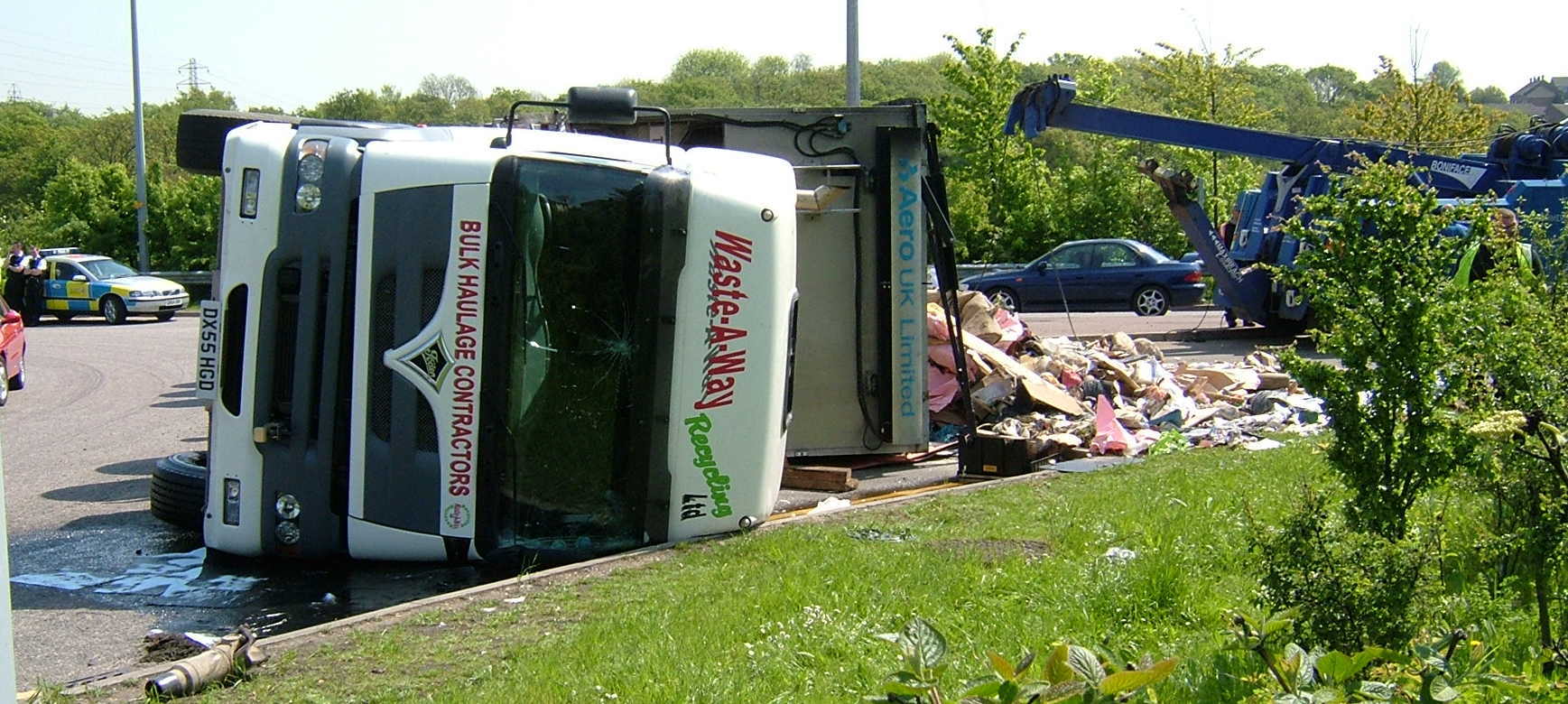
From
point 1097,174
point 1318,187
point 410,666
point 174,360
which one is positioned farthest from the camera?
point 1097,174

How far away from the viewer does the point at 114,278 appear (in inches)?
1188

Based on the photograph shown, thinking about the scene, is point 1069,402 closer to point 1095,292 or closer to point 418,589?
point 418,589

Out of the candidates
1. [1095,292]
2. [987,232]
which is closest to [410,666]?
[1095,292]

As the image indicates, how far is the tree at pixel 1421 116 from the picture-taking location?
35312mm

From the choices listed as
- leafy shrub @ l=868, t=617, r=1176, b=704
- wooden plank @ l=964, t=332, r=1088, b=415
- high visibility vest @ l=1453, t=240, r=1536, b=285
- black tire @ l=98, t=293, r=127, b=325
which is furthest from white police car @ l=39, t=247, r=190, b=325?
leafy shrub @ l=868, t=617, r=1176, b=704

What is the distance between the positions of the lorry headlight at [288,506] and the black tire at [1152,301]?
799 inches

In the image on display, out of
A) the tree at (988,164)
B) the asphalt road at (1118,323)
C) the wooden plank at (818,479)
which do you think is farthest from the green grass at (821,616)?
the tree at (988,164)

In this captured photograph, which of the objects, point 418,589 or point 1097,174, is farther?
point 1097,174

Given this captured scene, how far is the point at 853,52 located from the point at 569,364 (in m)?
15.1

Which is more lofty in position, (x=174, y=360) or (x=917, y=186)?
(x=917, y=186)

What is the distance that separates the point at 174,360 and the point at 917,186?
14.4m

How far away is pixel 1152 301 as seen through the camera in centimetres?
2522

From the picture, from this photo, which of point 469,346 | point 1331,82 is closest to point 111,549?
point 469,346

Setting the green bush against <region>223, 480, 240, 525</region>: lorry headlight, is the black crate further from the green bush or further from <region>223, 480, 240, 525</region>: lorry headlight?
the green bush
